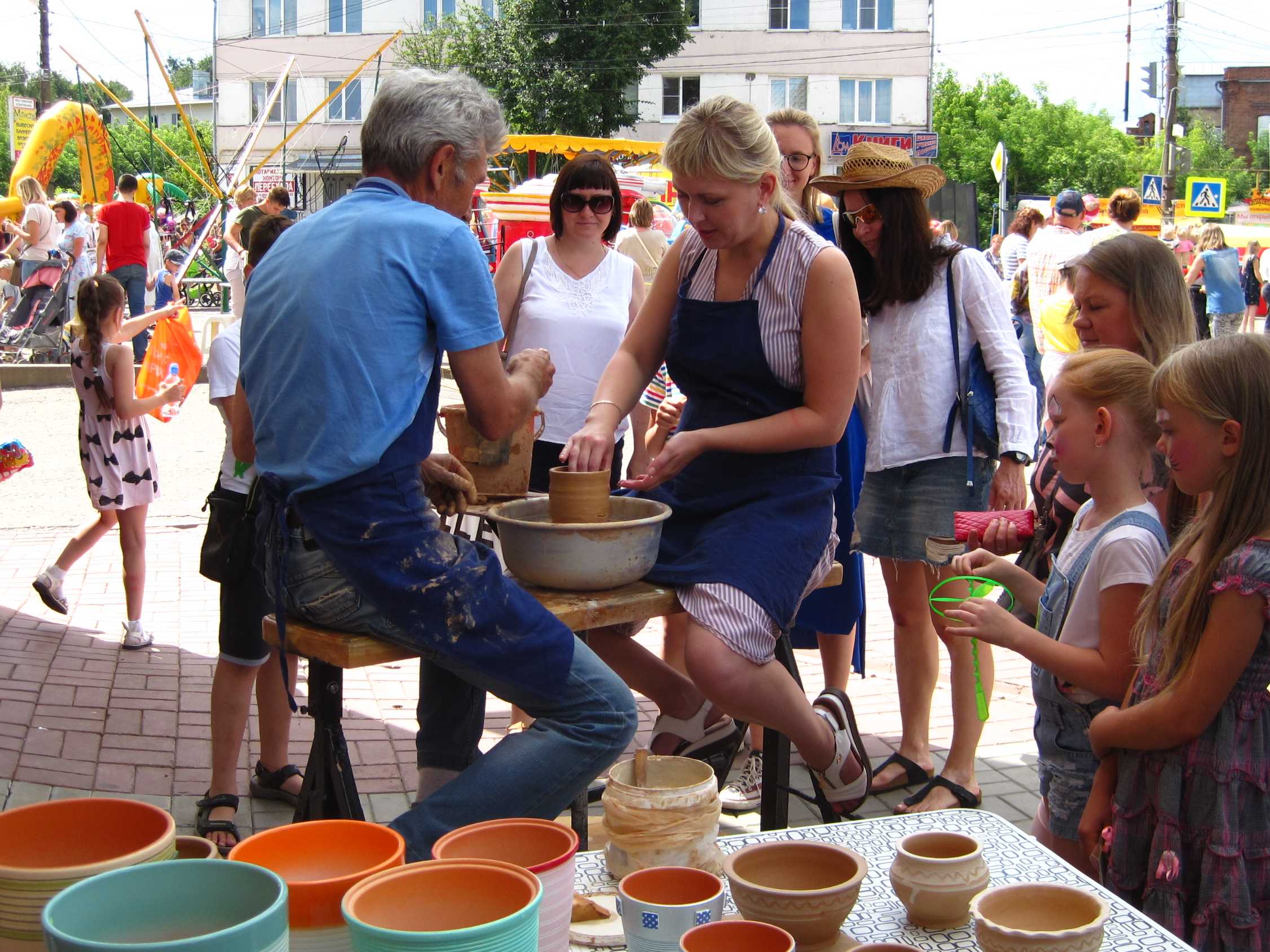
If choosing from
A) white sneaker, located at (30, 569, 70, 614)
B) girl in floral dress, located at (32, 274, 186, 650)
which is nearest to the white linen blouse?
girl in floral dress, located at (32, 274, 186, 650)

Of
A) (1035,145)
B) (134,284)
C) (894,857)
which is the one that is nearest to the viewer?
(894,857)

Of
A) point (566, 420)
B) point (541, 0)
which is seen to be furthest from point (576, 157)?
point (541, 0)

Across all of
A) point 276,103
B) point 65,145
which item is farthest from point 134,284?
point 276,103

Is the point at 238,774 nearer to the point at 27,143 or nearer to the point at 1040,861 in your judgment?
the point at 1040,861

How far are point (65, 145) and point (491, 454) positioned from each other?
1901 centimetres

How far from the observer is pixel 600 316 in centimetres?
454

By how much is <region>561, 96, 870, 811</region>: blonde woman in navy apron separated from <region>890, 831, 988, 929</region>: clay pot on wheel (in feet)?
3.74

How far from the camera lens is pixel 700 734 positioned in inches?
137

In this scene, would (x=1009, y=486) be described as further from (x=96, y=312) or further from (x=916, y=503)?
(x=96, y=312)

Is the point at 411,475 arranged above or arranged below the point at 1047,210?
below

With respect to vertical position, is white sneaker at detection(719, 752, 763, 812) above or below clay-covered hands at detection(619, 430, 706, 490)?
below

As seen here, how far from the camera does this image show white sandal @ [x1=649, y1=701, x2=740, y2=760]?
345 cm

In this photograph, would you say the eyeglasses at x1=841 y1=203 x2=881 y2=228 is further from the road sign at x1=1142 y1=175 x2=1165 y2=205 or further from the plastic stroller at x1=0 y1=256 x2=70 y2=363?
the road sign at x1=1142 y1=175 x2=1165 y2=205

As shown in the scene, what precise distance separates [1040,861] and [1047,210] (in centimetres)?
2441
